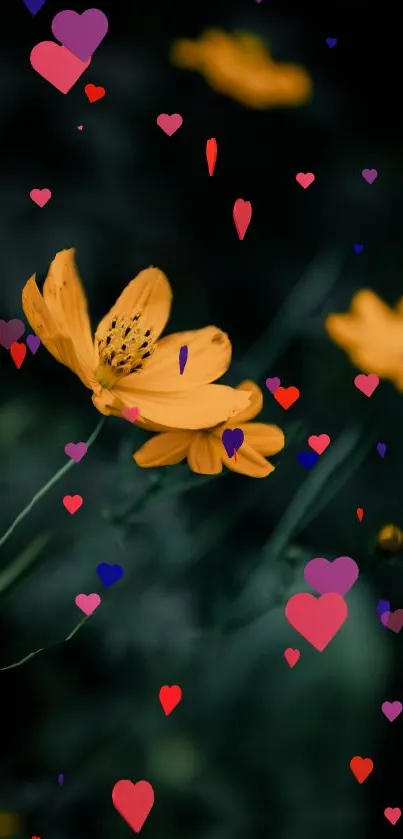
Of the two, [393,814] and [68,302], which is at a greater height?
[68,302]

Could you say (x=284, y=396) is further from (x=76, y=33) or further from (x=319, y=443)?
(x=76, y=33)

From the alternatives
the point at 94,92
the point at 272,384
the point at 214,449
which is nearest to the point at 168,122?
the point at 94,92

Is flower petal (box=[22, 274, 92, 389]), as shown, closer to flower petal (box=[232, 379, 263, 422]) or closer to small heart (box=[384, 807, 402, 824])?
flower petal (box=[232, 379, 263, 422])

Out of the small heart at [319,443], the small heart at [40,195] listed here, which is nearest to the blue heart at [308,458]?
the small heart at [319,443]

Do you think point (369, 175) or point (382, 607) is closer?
point (382, 607)

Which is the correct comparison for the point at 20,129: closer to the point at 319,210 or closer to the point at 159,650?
the point at 319,210

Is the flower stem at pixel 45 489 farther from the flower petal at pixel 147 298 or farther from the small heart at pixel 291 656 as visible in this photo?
the small heart at pixel 291 656

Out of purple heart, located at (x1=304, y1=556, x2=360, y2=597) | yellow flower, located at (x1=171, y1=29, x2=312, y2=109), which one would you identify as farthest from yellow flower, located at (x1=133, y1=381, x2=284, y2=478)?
yellow flower, located at (x1=171, y1=29, x2=312, y2=109)
